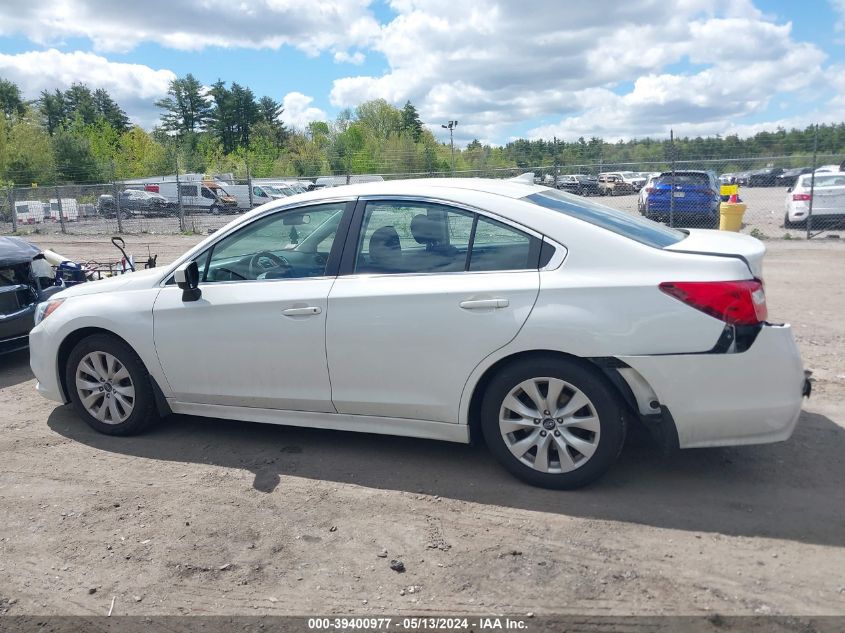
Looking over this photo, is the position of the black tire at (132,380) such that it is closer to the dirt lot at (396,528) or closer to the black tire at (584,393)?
the dirt lot at (396,528)

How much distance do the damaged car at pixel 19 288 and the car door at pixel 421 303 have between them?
13.7ft

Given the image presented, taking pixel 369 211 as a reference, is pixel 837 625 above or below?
below

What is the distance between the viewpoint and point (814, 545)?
3320 millimetres

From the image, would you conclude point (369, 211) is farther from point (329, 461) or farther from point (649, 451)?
point (649, 451)

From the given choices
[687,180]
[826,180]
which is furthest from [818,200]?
[687,180]

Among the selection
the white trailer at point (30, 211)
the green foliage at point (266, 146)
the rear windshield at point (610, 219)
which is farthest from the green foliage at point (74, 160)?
the rear windshield at point (610, 219)

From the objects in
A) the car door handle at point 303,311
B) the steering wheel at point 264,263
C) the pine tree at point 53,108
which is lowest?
the car door handle at point 303,311

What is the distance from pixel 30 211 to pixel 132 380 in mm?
27398

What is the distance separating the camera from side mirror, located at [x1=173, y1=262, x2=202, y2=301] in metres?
4.58

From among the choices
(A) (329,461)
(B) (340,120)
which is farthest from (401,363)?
(B) (340,120)

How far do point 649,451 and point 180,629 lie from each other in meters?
2.86

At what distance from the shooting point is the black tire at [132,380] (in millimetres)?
4871

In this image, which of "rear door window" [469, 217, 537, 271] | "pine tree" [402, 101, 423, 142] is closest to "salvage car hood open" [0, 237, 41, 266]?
"rear door window" [469, 217, 537, 271]

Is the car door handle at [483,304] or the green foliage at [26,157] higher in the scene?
the green foliage at [26,157]
